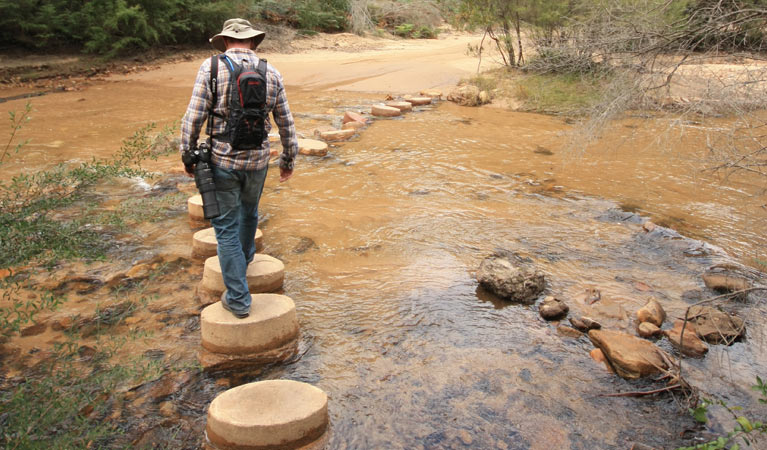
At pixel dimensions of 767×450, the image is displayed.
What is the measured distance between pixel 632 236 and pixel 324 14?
18850 millimetres

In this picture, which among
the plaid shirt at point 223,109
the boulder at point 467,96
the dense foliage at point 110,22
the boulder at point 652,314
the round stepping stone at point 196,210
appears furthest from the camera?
the dense foliage at point 110,22

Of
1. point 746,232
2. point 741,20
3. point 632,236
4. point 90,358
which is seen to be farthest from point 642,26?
point 90,358

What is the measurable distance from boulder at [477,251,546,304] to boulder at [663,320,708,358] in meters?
1.02

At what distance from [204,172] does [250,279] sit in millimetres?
1167

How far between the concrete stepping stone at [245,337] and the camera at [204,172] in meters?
0.72

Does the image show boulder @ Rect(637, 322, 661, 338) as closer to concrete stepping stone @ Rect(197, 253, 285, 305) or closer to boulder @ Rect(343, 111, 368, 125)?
concrete stepping stone @ Rect(197, 253, 285, 305)

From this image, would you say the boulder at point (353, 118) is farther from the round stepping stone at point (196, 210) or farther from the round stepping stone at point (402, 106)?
the round stepping stone at point (196, 210)

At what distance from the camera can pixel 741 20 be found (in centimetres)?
416

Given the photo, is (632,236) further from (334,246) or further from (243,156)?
(243,156)

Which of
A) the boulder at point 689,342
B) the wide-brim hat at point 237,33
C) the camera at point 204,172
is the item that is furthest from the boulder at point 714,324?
the wide-brim hat at point 237,33

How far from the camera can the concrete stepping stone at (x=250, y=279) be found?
4387 mm

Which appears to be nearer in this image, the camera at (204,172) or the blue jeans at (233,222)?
the camera at (204,172)

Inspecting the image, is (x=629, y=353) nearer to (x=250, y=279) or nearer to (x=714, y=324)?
(x=714, y=324)

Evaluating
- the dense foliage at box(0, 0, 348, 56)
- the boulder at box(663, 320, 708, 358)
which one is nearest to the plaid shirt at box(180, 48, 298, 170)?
the boulder at box(663, 320, 708, 358)
